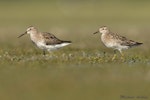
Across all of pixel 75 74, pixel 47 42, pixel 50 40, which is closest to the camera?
pixel 75 74

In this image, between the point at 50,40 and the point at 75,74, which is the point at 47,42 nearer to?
the point at 50,40

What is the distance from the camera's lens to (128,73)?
25531mm

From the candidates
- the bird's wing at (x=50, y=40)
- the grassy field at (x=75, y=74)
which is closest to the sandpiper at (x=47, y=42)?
the bird's wing at (x=50, y=40)

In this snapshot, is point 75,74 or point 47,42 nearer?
point 75,74

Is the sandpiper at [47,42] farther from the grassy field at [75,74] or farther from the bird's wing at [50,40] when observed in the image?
the grassy field at [75,74]

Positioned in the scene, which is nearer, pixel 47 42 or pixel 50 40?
pixel 47 42

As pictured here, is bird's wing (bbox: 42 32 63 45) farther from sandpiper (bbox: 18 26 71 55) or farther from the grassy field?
the grassy field

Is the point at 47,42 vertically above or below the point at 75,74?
above

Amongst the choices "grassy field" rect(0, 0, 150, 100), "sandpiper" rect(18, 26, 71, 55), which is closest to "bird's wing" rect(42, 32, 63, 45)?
"sandpiper" rect(18, 26, 71, 55)

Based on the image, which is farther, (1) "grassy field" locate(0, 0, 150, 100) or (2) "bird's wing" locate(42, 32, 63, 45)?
(2) "bird's wing" locate(42, 32, 63, 45)

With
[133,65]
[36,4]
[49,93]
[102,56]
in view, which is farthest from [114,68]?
[36,4]

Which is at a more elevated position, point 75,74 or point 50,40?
point 50,40

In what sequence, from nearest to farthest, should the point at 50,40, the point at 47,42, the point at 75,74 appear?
the point at 75,74 < the point at 47,42 < the point at 50,40

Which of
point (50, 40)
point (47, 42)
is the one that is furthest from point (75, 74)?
point (50, 40)
